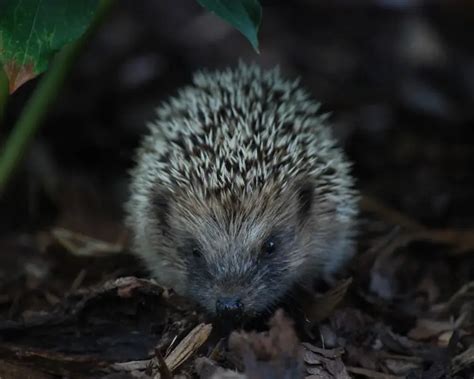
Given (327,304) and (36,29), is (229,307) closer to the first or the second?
(327,304)

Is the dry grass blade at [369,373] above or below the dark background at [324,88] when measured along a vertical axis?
below

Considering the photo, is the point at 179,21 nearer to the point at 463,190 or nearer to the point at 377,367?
the point at 463,190

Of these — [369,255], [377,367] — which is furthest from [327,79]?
[377,367]

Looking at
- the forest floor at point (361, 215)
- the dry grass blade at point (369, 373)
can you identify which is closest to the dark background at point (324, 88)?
the forest floor at point (361, 215)

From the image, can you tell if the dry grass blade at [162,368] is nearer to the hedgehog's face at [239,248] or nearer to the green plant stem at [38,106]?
the hedgehog's face at [239,248]

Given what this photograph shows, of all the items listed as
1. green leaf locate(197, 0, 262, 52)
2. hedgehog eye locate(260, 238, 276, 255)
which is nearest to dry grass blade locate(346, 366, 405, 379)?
hedgehog eye locate(260, 238, 276, 255)

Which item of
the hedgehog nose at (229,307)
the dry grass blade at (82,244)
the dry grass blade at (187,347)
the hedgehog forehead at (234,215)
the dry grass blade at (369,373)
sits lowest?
the dry grass blade at (369,373)

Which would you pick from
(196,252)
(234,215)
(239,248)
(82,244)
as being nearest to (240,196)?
(234,215)

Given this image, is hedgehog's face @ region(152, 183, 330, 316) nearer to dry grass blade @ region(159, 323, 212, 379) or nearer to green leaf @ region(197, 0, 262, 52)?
dry grass blade @ region(159, 323, 212, 379)
